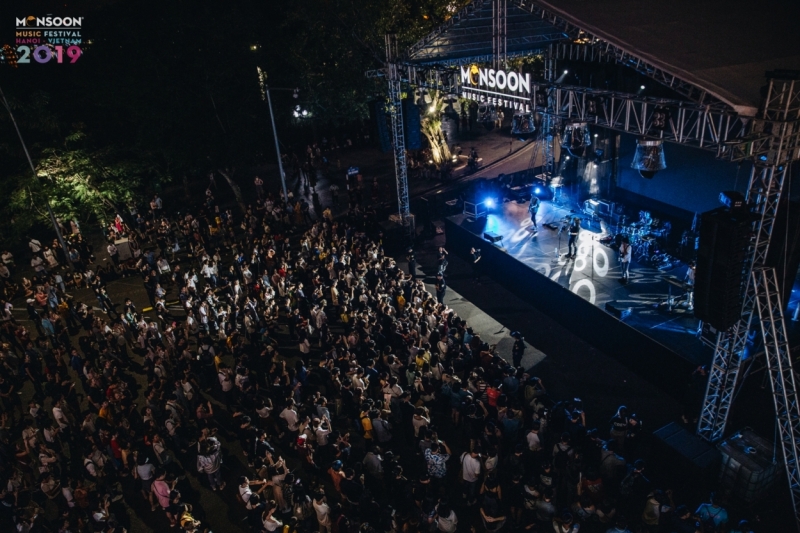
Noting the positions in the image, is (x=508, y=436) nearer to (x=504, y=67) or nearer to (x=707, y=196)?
(x=504, y=67)

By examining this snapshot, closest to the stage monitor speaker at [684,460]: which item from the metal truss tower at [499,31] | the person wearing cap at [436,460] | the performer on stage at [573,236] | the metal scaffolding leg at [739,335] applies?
the metal scaffolding leg at [739,335]

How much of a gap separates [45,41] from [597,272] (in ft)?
79.2

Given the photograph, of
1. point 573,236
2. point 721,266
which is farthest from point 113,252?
point 721,266

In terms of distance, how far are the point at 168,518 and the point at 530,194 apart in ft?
55.2

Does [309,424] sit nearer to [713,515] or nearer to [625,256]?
[713,515]

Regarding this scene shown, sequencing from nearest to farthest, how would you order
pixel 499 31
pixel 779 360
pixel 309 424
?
pixel 779 360 < pixel 309 424 < pixel 499 31

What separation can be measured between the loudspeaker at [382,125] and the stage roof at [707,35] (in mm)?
8056

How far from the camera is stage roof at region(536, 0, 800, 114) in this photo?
932cm

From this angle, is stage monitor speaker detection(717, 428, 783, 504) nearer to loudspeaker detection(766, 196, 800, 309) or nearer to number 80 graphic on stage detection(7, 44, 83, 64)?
loudspeaker detection(766, 196, 800, 309)

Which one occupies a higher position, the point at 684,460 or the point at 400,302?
the point at 400,302

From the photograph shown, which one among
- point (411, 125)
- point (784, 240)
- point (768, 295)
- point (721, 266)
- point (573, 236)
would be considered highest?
point (411, 125)

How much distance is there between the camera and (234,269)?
56.1 ft

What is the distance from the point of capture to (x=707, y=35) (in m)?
11.1

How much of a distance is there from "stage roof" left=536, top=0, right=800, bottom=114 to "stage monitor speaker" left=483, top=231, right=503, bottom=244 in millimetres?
7291
